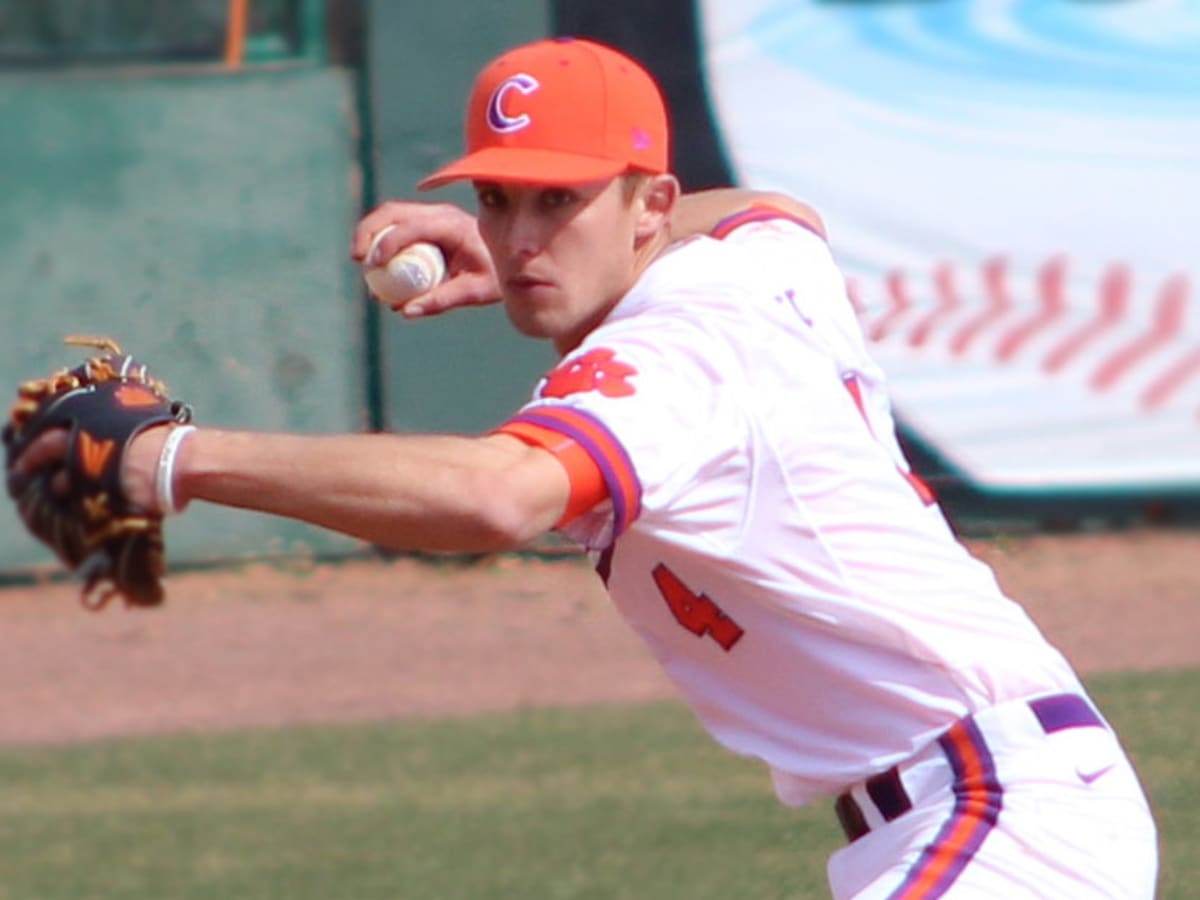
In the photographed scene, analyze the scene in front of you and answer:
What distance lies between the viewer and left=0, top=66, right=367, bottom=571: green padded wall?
396 inches

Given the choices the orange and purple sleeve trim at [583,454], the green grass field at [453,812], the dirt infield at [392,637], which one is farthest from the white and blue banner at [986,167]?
the orange and purple sleeve trim at [583,454]

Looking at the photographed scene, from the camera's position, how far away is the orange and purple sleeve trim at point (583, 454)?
276 centimetres

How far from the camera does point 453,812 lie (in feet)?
21.7

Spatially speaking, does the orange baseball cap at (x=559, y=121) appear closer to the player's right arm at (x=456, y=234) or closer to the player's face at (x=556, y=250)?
the player's face at (x=556, y=250)

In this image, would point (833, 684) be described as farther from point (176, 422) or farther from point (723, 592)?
point (176, 422)

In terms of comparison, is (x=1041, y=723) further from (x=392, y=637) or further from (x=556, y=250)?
(x=392, y=637)

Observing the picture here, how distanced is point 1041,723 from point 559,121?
1119 millimetres

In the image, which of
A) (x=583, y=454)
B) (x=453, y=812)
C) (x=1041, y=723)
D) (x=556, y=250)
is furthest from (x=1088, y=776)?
(x=453, y=812)

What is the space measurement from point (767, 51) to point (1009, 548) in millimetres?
2633

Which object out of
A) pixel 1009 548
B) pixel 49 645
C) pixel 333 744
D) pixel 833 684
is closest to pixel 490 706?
pixel 333 744

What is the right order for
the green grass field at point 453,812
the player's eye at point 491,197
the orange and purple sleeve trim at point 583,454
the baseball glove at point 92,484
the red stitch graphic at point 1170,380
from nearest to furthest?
the baseball glove at point 92,484 < the orange and purple sleeve trim at point 583,454 < the player's eye at point 491,197 < the green grass field at point 453,812 < the red stitch graphic at point 1170,380

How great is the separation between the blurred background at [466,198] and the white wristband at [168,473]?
7.51 metres

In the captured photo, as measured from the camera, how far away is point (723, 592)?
316 cm

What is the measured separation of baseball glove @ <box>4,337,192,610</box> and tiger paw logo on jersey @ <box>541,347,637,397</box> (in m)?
0.48
